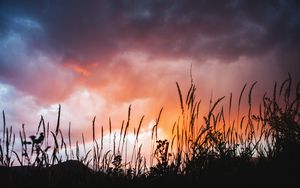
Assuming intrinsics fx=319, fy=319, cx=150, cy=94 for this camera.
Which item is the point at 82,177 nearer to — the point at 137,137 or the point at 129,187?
the point at 129,187

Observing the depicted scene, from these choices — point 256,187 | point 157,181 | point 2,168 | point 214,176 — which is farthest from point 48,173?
point 256,187

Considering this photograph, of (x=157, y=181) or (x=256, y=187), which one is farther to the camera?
(x=157, y=181)

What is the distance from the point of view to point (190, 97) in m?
→ 4.34

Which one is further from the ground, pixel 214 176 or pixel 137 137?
pixel 137 137

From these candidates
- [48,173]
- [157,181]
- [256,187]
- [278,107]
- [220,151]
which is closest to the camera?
[256,187]

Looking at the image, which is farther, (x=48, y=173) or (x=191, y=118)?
(x=191, y=118)

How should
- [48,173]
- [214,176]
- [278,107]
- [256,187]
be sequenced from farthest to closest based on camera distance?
[278,107], [48,173], [214,176], [256,187]

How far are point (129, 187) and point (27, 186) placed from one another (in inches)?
44.1

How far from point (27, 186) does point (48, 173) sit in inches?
10.4

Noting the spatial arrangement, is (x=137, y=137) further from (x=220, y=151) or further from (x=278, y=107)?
(x=278, y=107)

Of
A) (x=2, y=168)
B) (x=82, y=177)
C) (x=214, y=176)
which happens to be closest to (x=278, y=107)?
(x=214, y=176)

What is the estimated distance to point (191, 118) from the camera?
4.26 m

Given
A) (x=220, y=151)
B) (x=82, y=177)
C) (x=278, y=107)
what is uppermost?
(x=278, y=107)

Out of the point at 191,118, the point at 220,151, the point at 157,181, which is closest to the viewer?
the point at 157,181
